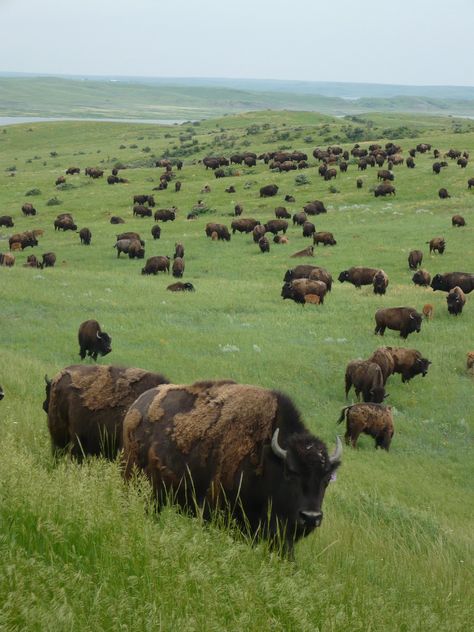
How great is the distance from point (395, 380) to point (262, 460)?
12854 mm

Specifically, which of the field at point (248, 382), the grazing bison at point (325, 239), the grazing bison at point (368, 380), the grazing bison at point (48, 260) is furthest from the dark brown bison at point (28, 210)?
the grazing bison at point (368, 380)

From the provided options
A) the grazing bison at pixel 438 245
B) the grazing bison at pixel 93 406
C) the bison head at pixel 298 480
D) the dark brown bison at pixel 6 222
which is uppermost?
the bison head at pixel 298 480

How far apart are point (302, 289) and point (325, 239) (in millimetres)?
11155

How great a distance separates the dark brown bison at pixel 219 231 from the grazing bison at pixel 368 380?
21906 millimetres

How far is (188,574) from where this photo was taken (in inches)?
152

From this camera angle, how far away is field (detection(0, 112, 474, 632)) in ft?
12.2

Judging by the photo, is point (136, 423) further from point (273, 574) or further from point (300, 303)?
point (300, 303)

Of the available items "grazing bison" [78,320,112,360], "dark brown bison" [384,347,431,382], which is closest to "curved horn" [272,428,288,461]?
"grazing bison" [78,320,112,360]

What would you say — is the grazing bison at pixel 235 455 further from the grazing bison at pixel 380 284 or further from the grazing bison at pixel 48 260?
the grazing bison at pixel 48 260

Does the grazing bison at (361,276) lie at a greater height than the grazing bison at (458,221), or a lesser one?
lesser

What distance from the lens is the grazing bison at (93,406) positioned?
8109 mm

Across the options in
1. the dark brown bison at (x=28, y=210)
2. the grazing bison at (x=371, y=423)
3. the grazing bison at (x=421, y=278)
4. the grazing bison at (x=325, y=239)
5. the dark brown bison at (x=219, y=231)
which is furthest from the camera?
the dark brown bison at (x=28, y=210)

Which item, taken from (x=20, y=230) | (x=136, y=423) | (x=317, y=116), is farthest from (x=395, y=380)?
(x=317, y=116)

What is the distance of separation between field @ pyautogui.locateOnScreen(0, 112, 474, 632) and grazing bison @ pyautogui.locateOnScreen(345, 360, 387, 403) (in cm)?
68
